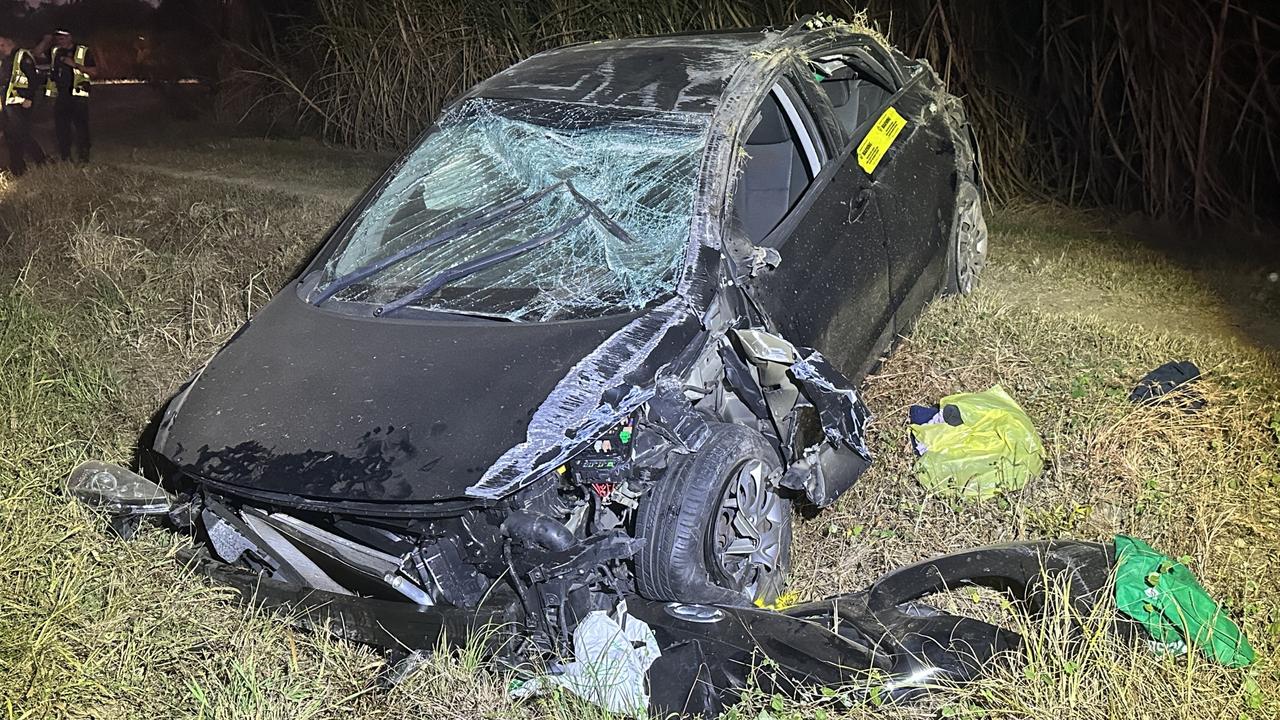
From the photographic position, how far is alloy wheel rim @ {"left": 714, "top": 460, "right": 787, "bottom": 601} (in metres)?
2.95

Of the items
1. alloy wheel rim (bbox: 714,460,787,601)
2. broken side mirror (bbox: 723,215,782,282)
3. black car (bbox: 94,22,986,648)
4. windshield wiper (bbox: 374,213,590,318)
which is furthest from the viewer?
windshield wiper (bbox: 374,213,590,318)

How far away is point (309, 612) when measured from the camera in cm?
278

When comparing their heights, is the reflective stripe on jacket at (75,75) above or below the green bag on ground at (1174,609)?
above

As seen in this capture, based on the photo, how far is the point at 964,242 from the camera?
194 inches

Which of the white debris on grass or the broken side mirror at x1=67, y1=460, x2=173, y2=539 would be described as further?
the broken side mirror at x1=67, y1=460, x2=173, y2=539

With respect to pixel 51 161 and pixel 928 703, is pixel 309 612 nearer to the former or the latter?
pixel 928 703

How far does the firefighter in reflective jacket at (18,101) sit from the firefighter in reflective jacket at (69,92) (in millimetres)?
235

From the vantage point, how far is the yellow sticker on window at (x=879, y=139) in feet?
13.4

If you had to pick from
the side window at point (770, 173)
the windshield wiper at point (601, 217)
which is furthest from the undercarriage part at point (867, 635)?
the side window at point (770, 173)

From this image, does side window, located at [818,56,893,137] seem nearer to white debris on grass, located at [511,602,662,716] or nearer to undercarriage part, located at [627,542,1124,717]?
undercarriage part, located at [627,542,1124,717]

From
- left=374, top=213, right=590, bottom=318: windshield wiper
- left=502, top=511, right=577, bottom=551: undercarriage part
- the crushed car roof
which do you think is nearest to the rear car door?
the crushed car roof

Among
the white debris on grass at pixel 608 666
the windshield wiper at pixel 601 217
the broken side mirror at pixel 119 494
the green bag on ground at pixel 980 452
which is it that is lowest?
the green bag on ground at pixel 980 452

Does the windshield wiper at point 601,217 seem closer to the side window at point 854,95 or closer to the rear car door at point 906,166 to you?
the rear car door at point 906,166

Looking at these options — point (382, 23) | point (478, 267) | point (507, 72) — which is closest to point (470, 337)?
point (478, 267)
